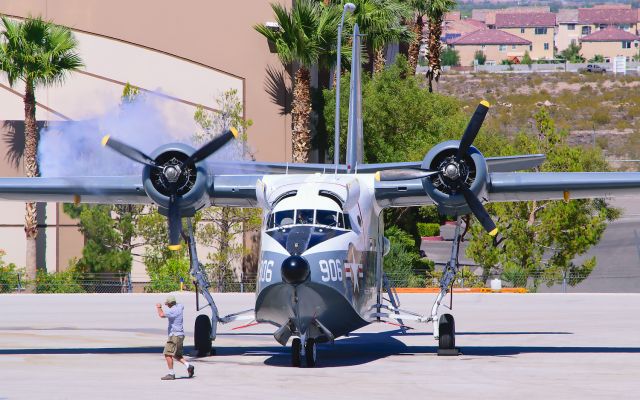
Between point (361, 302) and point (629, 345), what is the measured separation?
728 cm

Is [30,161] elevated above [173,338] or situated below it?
above

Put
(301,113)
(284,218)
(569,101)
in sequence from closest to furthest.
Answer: (284,218), (301,113), (569,101)

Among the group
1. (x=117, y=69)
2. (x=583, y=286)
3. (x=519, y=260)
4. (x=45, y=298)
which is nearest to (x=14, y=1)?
(x=117, y=69)

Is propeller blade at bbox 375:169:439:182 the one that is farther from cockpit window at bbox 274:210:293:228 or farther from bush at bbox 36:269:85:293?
bush at bbox 36:269:85:293

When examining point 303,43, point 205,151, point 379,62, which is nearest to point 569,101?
point 379,62

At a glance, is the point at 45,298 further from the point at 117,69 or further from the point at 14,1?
the point at 14,1

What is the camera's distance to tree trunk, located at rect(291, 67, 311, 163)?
48500 mm

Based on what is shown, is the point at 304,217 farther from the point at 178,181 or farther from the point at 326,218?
the point at 178,181

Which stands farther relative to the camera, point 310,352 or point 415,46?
point 415,46

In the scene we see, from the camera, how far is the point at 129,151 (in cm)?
2467

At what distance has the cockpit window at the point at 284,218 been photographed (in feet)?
72.7

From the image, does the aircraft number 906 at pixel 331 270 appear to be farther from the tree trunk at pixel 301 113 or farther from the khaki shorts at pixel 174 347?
the tree trunk at pixel 301 113

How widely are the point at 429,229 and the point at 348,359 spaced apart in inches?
2179

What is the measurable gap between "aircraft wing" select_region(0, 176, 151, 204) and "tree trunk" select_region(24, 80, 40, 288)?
19.8m
